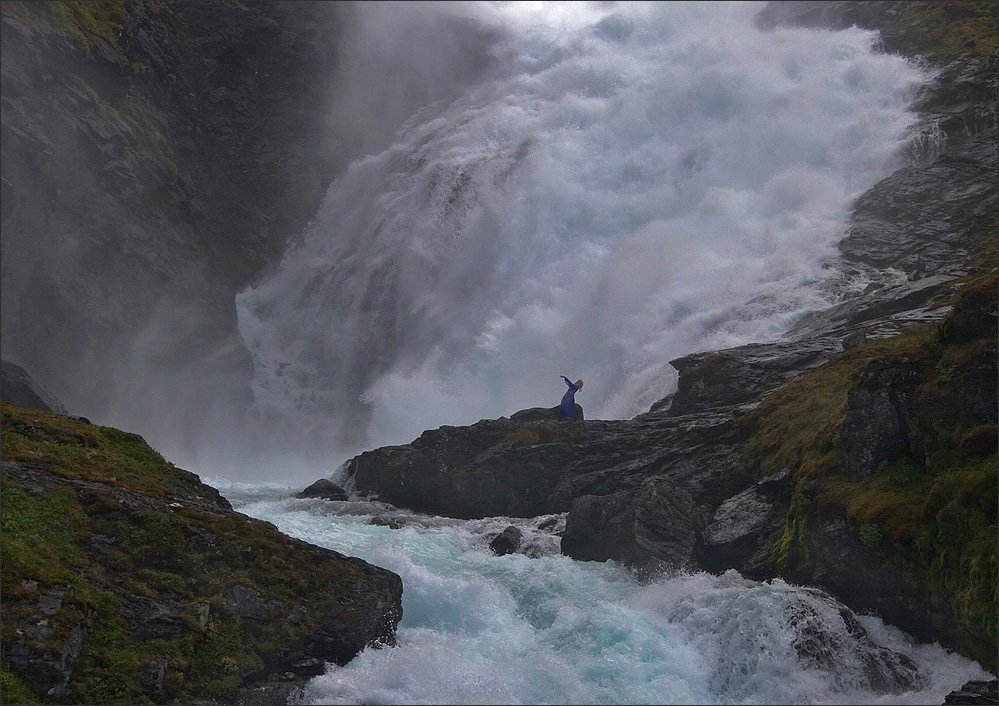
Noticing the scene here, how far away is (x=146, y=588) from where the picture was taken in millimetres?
14586

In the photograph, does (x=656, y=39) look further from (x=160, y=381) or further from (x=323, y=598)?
(x=323, y=598)

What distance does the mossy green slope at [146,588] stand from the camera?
1263 cm

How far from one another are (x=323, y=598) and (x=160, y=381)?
36.7m

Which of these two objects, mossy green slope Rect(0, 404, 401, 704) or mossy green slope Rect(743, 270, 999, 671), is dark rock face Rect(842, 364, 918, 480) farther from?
mossy green slope Rect(0, 404, 401, 704)

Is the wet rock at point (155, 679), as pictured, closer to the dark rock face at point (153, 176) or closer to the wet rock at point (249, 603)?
the wet rock at point (249, 603)

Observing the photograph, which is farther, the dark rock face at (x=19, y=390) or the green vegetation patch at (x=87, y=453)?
the dark rock face at (x=19, y=390)

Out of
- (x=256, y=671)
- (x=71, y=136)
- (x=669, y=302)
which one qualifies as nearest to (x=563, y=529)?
(x=256, y=671)

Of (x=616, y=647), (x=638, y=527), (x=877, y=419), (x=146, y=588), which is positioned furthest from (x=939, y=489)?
(x=146, y=588)

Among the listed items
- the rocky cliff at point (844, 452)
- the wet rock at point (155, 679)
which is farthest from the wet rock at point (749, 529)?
the wet rock at point (155, 679)

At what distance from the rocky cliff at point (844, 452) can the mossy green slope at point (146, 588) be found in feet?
25.3

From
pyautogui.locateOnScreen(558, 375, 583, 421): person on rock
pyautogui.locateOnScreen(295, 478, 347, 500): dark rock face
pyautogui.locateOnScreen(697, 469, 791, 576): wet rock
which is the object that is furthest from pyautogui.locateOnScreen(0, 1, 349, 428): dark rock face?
pyautogui.locateOnScreen(697, 469, 791, 576): wet rock

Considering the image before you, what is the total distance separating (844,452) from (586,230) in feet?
95.8

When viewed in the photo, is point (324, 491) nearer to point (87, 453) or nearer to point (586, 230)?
point (87, 453)

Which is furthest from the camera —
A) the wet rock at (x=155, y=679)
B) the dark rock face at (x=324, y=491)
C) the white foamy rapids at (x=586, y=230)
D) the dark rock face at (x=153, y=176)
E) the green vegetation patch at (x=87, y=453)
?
the dark rock face at (x=153, y=176)
